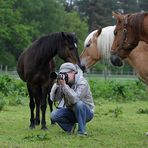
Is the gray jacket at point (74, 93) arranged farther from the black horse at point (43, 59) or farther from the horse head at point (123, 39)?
the horse head at point (123, 39)

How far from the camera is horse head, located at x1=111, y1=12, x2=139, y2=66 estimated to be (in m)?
7.11

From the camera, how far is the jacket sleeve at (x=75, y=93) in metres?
7.75

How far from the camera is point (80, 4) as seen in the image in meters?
65.3

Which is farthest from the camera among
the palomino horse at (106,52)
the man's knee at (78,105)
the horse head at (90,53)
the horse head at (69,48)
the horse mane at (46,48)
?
the horse head at (90,53)

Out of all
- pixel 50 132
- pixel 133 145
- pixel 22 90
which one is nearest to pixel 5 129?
pixel 50 132

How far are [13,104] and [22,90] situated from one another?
3475mm

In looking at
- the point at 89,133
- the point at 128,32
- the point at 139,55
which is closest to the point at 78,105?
the point at 89,133

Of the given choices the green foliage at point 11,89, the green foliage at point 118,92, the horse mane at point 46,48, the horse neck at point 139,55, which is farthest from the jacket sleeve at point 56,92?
the green foliage at point 118,92

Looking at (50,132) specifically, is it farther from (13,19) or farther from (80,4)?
(80,4)

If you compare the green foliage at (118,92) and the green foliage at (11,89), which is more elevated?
the green foliage at (11,89)

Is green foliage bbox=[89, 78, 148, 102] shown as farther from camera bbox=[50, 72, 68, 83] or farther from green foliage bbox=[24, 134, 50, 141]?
green foliage bbox=[24, 134, 50, 141]

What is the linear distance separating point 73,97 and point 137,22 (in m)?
1.69

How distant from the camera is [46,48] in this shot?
29.0 ft

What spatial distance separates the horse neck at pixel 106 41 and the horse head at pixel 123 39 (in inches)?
73.1
